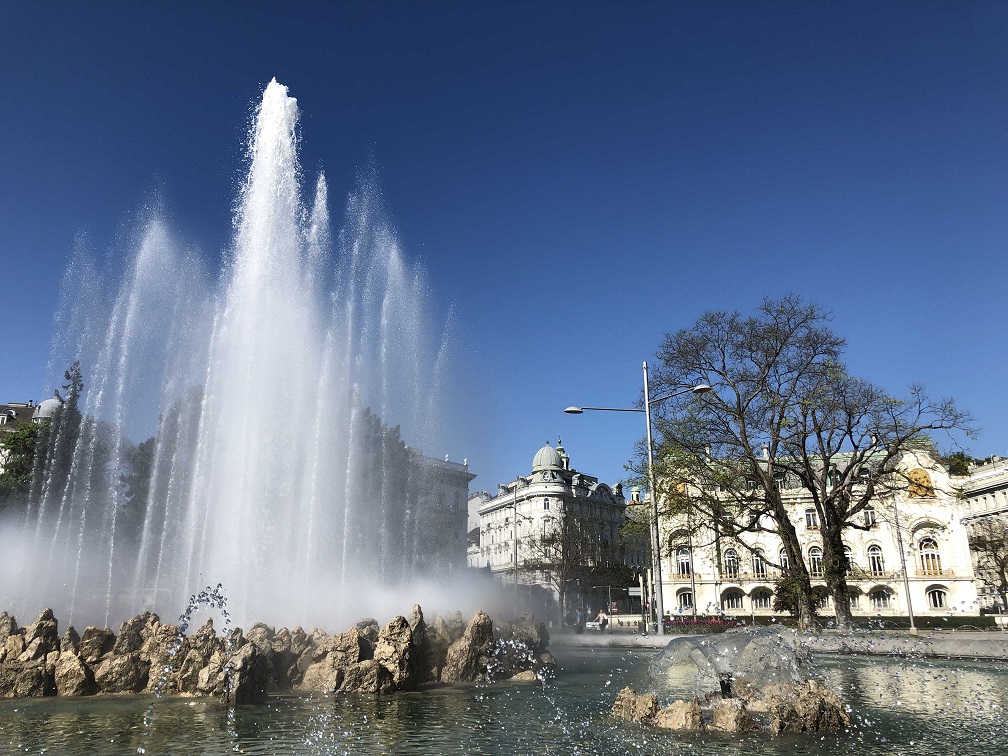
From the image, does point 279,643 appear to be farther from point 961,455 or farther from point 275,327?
point 961,455

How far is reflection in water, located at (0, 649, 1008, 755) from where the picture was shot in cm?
920

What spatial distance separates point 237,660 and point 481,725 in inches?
217

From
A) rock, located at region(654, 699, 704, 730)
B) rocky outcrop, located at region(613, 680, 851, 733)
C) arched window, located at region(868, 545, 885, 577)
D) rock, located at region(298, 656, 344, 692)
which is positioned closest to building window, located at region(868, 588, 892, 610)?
arched window, located at region(868, 545, 885, 577)

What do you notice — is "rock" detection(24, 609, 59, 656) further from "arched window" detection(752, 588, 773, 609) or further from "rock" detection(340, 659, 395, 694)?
"arched window" detection(752, 588, 773, 609)

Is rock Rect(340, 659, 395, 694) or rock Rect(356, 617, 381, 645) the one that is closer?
rock Rect(340, 659, 395, 694)

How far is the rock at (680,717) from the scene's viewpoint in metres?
10.3

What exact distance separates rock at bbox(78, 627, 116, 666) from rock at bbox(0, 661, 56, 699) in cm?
81

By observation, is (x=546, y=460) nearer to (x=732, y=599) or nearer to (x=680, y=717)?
(x=732, y=599)

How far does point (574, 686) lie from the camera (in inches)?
631

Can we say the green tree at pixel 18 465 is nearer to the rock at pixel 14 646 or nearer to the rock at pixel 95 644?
the rock at pixel 14 646

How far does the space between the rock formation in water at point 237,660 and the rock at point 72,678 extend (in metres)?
0.02

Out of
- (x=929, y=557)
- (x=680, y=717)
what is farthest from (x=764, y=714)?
(x=929, y=557)

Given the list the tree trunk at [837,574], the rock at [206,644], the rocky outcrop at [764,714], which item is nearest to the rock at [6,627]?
the rock at [206,644]

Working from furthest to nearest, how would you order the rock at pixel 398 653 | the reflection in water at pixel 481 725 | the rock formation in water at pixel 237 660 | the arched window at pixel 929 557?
the arched window at pixel 929 557, the rock at pixel 398 653, the rock formation in water at pixel 237 660, the reflection in water at pixel 481 725
